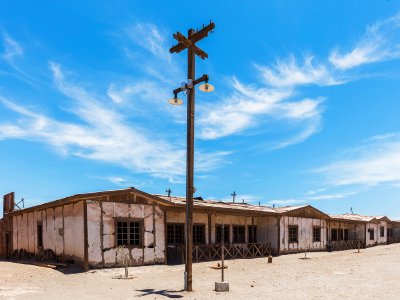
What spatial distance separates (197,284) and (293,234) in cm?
1591

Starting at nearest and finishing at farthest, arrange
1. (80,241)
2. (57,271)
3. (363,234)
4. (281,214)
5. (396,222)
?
(57,271)
(80,241)
(281,214)
(363,234)
(396,222)

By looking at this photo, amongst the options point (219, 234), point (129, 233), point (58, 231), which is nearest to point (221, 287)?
point (129, 233)

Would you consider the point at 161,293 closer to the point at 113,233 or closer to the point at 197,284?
the point at 197,284

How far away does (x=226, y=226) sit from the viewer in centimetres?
2273

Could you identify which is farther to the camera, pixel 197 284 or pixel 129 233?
pixel 129 233

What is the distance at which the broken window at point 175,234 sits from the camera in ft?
64.0

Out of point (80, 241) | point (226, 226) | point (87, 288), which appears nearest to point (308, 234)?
point (226, 226)

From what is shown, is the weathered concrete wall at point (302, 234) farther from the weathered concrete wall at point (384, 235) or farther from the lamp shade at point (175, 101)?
the lamp shade at point (175, 101)

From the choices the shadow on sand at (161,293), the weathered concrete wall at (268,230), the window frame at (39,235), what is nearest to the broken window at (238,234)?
the weathered concrete wall at (268,230)

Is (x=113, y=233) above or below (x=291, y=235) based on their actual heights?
above

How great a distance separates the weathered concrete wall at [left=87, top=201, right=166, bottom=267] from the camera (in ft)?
49.9

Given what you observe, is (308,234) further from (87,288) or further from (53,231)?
(87,288)

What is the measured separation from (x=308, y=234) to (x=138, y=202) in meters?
16.1

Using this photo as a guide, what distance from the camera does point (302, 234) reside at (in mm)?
27000
